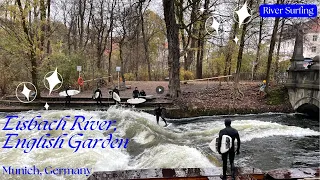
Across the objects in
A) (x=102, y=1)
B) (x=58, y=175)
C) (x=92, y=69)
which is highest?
(x=102, y=1)

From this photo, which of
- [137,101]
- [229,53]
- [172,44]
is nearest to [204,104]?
[137,101]

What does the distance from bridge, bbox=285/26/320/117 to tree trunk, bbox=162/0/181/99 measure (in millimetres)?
7785

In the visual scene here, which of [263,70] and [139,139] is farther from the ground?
[263,70]

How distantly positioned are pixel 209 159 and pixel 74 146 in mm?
5604

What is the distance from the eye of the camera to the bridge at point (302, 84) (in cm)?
1538

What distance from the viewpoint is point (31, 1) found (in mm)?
19562

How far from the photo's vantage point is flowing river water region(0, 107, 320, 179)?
9.59 metres

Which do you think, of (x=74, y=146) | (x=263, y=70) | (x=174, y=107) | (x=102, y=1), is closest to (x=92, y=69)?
(x=102, y=1)

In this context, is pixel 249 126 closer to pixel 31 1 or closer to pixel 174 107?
pixel 174 107

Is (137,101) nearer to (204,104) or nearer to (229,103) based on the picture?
(204,104)

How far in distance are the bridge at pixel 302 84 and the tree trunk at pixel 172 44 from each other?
7.79 meters

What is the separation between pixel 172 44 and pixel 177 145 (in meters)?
10.2

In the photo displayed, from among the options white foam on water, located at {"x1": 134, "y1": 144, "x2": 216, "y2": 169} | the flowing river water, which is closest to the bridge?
the flowing river water

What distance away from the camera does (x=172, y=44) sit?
66.1 feet
